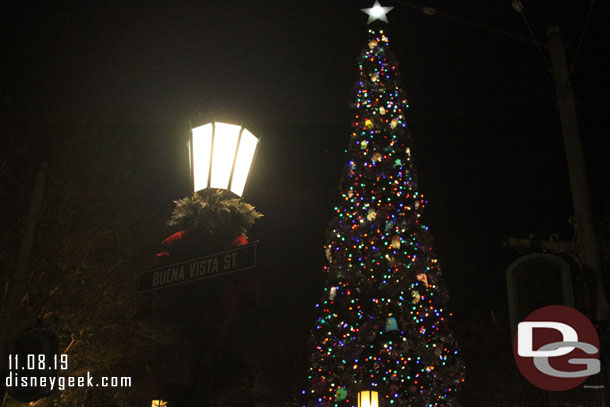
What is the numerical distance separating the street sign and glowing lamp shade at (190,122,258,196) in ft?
2.48

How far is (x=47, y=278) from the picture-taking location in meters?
11.4

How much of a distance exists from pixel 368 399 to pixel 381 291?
2857 millimetres

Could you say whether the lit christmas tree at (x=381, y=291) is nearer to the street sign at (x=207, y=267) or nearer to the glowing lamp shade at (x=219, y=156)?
the glowing lamp shade at (x=219, y=156)

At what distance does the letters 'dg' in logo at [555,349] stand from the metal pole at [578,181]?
447 mm

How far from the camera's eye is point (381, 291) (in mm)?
14180

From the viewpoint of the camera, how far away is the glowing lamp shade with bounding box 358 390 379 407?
12.4 m

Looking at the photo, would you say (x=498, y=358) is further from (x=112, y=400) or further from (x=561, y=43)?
(x=561, y=43)

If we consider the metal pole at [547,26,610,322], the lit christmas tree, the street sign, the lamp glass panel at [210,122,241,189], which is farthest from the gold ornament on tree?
the street sign

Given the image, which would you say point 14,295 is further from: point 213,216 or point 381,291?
point 381,291

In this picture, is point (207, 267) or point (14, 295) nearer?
point (207, 267)

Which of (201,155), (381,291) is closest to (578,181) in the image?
(201,155)

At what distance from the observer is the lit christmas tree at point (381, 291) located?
13617 mm

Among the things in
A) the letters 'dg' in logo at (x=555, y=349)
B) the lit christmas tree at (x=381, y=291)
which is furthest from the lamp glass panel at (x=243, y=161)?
the lit christmas tree at (x=381, y=291)

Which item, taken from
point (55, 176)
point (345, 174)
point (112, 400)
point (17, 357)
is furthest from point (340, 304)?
point (17, 357)
